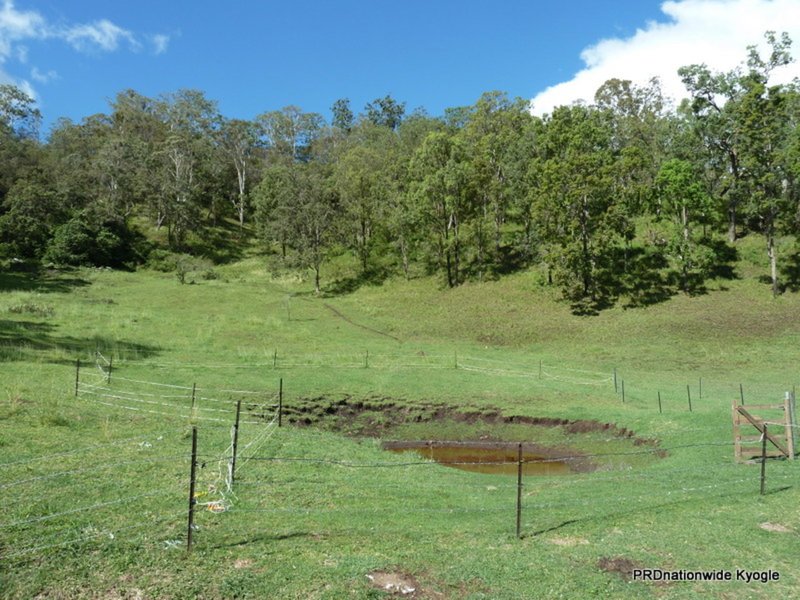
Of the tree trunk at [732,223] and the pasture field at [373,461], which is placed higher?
the tree trunk at [732,223]

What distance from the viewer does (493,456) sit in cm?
2323

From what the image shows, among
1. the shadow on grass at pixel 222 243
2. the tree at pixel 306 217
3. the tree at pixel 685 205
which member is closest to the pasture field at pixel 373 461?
the tree at pixel 685 205

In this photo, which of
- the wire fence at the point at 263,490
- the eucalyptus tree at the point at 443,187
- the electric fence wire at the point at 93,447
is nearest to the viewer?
the wire fence at the point at 263,490

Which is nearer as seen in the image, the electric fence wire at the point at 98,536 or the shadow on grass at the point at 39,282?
the electric fence wire at the point at 98,536

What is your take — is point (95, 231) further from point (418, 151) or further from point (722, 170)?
point (722, 170)

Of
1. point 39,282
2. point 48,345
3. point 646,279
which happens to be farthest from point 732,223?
point 39,282

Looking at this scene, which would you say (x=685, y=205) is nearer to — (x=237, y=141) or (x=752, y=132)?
(x=752, y=132)

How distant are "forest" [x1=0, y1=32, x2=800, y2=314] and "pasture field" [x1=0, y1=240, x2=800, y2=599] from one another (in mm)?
12335

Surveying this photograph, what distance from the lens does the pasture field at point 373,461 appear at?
32.7 feet

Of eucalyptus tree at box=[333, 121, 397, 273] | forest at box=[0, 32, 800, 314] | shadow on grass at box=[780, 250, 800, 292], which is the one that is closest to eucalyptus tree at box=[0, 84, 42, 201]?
forest at box=[0, 32, 800, 314]

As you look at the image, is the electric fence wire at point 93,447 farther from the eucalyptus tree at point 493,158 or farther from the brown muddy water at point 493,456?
the eucalyptus tree at point 493,158

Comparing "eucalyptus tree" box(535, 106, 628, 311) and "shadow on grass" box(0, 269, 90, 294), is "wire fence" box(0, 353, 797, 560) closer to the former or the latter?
"eucalyptus tree" box(535, 106, 628, 311)

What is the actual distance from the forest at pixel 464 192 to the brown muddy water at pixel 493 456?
114ft

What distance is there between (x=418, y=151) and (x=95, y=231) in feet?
150
